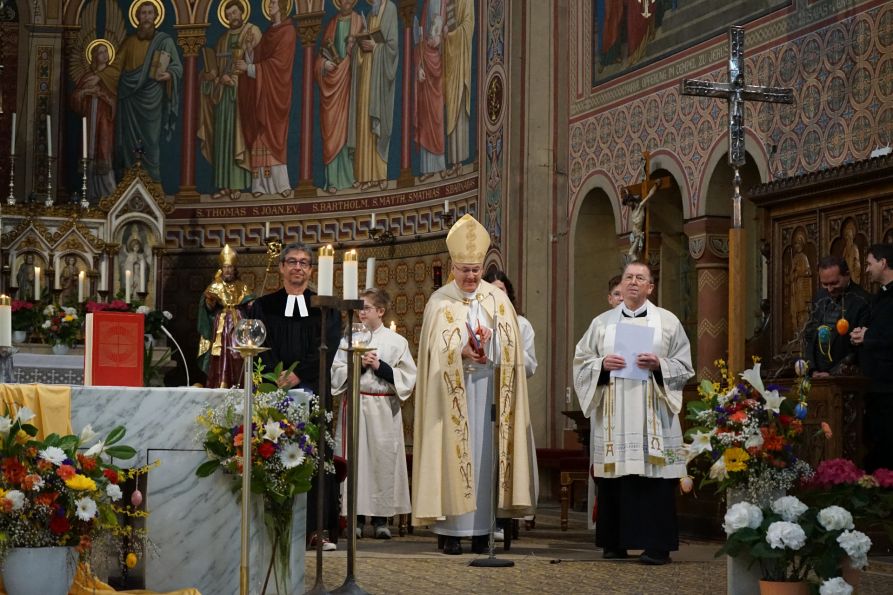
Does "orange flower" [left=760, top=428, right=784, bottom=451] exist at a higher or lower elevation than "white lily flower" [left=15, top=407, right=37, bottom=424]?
lower

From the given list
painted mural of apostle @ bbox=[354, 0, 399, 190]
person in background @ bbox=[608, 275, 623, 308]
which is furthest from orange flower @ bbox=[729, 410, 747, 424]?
painted mural of apostle @ bbox=[354, 0, 399, 190]

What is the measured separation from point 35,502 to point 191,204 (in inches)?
517

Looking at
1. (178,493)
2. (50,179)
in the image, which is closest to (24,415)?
(178,493)

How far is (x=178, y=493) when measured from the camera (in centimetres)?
626

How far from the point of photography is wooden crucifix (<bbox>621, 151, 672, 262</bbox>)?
1279cm

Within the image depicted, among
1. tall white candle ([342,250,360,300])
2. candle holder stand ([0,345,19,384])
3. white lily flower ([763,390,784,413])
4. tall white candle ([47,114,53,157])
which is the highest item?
tall white candle ([47,114,53,157])

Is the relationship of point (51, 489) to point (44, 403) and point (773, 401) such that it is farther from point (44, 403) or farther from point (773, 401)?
point (773, 401)

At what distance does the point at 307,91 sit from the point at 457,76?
2.71m

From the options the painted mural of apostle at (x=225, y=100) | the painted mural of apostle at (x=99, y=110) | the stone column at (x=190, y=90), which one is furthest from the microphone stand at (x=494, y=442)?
the painted mural of apostle at (x=99, y=110)

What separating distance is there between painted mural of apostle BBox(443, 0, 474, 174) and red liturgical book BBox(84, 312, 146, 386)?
31.5ft

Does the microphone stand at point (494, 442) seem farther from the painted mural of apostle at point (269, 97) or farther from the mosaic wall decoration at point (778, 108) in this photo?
the painted mural of apostle at point (269, 97)

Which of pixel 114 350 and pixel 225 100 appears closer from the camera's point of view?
pixel 114 350

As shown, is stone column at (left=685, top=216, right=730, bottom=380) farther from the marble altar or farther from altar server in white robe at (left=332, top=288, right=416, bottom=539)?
the marble altar

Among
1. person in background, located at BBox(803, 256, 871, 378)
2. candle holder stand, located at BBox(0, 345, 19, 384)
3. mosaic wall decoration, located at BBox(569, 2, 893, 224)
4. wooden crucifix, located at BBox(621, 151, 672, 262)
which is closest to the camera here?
candle holder stand, located at BBox(0, 345, 19, 384)
